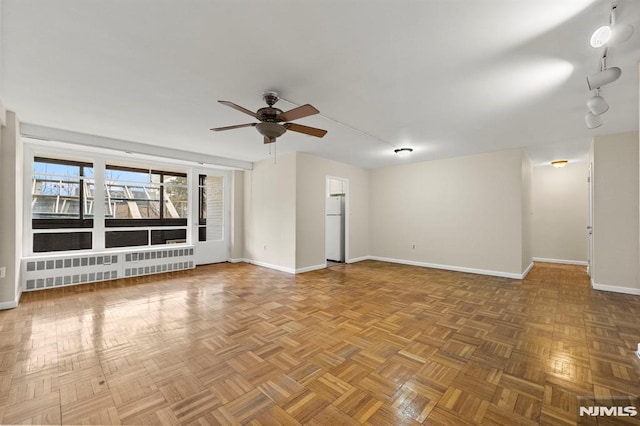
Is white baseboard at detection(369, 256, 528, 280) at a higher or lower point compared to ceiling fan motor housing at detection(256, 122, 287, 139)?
lower

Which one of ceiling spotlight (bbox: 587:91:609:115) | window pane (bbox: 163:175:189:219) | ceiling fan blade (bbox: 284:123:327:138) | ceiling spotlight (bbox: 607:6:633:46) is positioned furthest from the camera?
window pane (bbox: 163:175:189:219)

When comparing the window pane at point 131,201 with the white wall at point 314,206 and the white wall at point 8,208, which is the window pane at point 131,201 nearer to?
the white wall at point 8,208

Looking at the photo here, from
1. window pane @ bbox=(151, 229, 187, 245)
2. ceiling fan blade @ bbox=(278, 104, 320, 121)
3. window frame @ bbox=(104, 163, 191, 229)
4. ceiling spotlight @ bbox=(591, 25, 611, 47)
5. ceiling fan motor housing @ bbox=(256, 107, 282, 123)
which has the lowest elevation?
window pane @ bbox=(151, 229, 187, 245)

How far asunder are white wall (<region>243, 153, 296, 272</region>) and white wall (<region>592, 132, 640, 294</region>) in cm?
515

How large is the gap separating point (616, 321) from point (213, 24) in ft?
16.1

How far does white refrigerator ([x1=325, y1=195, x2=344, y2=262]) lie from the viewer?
6.79 metres

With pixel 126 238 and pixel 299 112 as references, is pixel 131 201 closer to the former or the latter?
pixel 126 238

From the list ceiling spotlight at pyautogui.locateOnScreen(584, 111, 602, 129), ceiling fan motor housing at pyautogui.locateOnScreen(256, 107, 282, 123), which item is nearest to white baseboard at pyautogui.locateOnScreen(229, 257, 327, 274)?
ceiling fan motor housing at pyautogui.locateOnScreen(256, 107, 282, 123)

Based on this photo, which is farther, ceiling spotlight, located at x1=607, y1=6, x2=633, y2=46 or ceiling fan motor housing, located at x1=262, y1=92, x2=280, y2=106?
ceiling fan motor housing, located at x1=262, y1=92, x2=280, y2=106

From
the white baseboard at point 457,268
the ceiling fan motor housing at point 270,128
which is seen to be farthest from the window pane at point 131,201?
the white baseboard at point 457,268

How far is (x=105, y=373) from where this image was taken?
1990 millimetres

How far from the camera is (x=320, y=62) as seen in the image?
7.10 feet

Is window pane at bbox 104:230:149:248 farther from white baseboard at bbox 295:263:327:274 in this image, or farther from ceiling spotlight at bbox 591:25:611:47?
ceiling spotlight at bbox 591:25:611:47

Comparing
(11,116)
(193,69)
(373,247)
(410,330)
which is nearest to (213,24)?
(193,69)
